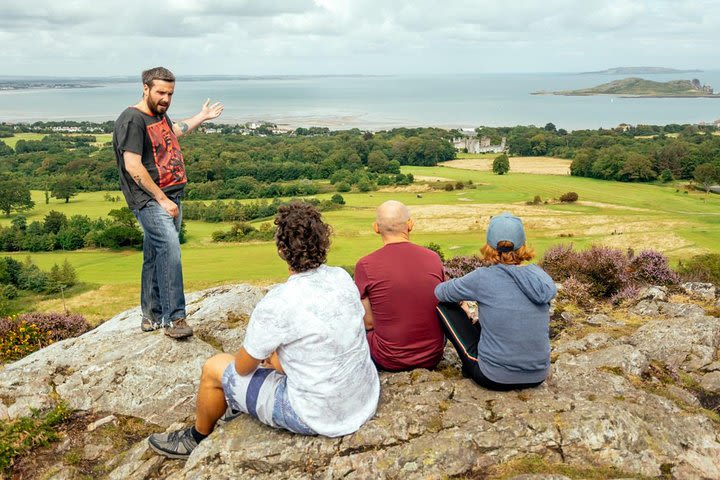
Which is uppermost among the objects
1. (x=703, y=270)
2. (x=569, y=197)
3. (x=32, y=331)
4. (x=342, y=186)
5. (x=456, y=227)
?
(x=703, y=270)

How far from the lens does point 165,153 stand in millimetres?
6359

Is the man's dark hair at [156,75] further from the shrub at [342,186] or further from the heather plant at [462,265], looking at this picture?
the shrub at [342,186]

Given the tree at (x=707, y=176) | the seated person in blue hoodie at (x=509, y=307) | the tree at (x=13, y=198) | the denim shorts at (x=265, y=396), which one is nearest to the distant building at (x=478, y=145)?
the tree at (x=707, y=176)

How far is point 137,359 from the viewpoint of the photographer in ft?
21.0

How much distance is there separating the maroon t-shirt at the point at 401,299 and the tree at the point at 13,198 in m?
74.9

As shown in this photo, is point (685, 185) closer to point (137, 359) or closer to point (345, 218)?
point (345, 218)

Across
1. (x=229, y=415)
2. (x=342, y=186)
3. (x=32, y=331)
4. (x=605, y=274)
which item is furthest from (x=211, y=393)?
(x=342, y=186)

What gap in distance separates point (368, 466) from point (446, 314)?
1.72m

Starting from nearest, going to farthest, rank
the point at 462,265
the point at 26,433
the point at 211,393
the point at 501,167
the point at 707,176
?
the point at 211,393 < the point at 26,433 < the point at 462,265 < the point at 707,176 < the point at 501,167

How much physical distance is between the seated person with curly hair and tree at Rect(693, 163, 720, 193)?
3161 inches

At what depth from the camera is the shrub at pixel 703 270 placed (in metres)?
11.3

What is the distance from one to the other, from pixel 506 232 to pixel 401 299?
1148 mm

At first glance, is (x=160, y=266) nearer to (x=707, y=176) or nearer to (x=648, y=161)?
(x=707, y=176)

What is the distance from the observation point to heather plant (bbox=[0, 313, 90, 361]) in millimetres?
8945
